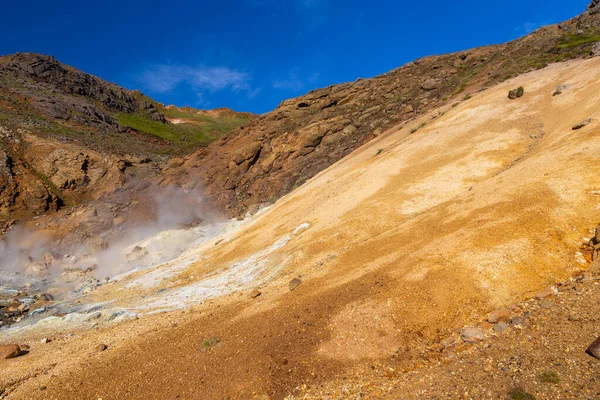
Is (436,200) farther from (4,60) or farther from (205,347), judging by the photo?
(4,60)

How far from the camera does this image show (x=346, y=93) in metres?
60.8

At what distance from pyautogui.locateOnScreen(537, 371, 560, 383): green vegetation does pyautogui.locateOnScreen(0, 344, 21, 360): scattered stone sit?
55.0 feet

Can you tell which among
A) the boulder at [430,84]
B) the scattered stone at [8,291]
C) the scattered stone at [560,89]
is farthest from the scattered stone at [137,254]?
the boulder at [430,84]

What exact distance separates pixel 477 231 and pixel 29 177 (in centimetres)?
5539

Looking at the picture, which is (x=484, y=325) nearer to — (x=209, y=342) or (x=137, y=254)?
(x=209, y=342)

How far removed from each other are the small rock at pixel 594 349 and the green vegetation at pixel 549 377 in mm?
858

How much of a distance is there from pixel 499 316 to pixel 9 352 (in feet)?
55.0

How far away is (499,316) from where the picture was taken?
911 cm

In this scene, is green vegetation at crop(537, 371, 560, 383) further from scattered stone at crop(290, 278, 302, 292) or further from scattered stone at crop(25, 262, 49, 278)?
scattered stone at crop(25, 262, 49, 278)

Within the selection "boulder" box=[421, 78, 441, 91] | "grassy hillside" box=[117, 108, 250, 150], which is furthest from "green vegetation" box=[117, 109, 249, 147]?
"boulder" box=[421, 78, 441, 91]

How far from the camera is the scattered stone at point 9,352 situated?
41.9 feet

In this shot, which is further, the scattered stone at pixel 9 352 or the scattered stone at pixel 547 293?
the scattered stone at pixel 9 352

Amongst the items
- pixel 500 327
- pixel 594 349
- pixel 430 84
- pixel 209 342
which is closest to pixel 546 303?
pixel 500 327

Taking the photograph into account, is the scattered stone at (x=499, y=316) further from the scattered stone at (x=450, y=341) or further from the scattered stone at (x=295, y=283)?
the scattered stone at (x=295, y=283)
